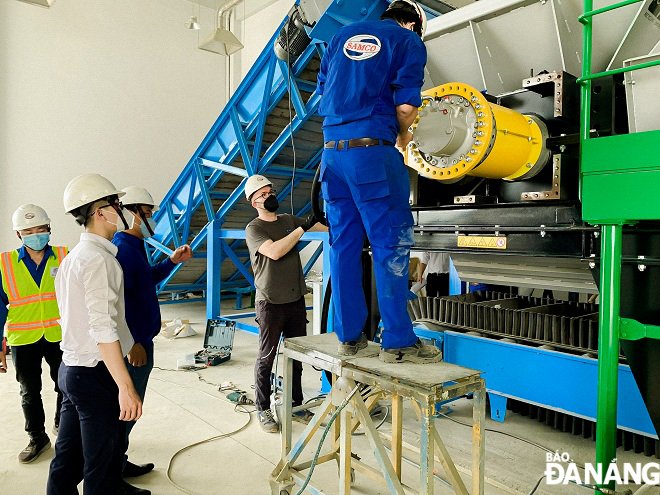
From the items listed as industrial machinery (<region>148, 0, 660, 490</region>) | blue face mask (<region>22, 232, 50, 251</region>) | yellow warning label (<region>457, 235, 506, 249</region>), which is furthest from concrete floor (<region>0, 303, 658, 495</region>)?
blue face mask (<region>22, 232, 50, 251</region>)

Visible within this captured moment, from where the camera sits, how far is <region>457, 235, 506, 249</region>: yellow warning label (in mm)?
2469

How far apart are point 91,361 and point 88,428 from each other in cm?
25

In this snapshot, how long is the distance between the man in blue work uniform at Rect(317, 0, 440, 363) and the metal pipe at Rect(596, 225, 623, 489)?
2.09 ft

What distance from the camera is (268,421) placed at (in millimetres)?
3256

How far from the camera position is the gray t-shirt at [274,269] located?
334 centimetres

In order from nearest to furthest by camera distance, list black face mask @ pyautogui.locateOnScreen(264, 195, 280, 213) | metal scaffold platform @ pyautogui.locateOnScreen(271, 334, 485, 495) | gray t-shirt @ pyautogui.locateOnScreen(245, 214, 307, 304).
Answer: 1. metal scaffold platform @ pyautogui.locateOnScreen(271, 334, 485, 495)
2. gray t-shirt @ pyautogui.locateOnScreen(245, 214, 307, 304)
3. black face mask @ pyautogui.locateOnScreen(264, 195, 280, 213)

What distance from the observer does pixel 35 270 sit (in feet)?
10.4

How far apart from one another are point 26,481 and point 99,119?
23.7 ft

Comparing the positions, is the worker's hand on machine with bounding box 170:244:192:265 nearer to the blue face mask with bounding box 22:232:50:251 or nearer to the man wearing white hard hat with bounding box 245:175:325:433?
the man wearing white hard hat with bounding box 245:175:325:433

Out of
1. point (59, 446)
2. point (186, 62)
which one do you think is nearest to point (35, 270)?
point (59, 446)

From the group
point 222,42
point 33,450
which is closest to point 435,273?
point 33,450

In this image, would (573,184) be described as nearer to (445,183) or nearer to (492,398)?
(445,183)

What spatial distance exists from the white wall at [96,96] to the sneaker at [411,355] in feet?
25.0

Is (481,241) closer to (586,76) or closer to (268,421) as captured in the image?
(586,76)
